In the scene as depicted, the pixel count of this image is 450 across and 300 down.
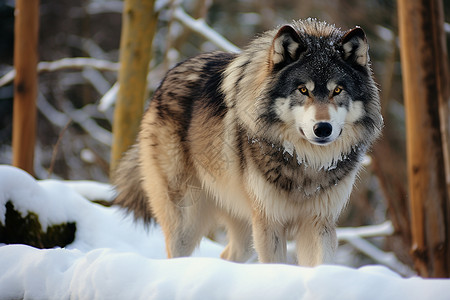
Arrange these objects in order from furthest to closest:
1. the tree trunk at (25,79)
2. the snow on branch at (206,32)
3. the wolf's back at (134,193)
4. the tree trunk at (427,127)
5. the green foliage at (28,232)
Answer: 1. the tree trunk at (25,79)
2. the snow on branch at (206,32)
3. the tree trunk at (427,127)
4. the wolf's back at (134,193)
5. the green foliage at (28,232)

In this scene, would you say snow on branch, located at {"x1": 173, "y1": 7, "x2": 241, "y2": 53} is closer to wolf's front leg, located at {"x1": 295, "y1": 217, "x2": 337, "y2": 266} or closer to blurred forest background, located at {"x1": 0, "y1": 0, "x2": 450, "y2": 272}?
wolf's front leg, located at {"x1": 295, "y1": 217, "x2": 337, "y2": 266}

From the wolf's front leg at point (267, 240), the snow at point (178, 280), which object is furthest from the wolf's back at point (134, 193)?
the snow at point (178, 280)

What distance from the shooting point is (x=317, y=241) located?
10.8ft

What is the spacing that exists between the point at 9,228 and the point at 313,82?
2225 mm

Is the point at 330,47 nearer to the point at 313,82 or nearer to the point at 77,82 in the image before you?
the point at 313,82

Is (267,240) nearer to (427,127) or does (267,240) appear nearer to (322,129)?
(322,129)

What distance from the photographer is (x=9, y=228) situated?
11.2 feet

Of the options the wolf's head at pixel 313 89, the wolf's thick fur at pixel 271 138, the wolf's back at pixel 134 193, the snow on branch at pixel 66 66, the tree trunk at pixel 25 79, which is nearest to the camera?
the wolf's head at pixel 313 89

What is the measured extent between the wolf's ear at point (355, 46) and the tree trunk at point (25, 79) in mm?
3970

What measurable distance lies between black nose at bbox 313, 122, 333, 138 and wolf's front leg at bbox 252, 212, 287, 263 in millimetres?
789

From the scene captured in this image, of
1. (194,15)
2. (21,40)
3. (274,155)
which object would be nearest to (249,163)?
(274,155)

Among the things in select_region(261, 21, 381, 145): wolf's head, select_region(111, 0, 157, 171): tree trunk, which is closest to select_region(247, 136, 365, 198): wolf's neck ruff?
select_region(261, 21, 381, 145): wolf's head

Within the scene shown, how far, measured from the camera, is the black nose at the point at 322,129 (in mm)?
2760

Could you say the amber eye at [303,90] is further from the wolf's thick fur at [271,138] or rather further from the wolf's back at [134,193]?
the wolf's back at [134,193]
